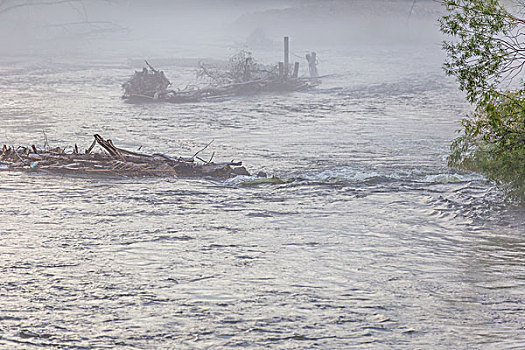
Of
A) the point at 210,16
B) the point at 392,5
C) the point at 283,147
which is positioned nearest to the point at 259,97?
the point at 283,147

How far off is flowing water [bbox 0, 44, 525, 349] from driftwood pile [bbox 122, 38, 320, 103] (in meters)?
10.3

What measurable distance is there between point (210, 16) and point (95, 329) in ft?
314

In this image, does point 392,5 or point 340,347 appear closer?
point 340,347

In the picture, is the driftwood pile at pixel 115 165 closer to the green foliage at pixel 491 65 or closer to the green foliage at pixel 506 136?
the green foliage at pixel 506 136

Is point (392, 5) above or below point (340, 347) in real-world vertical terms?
above

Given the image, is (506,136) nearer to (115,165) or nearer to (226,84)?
(115,165)

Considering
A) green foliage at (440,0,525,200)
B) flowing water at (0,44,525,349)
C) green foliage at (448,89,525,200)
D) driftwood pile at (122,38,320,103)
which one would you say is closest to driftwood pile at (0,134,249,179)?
flowing water at (0,44,525,349)

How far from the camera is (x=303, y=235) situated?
9.86 metres

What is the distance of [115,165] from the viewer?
1331 cm

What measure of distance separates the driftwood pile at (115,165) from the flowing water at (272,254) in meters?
0.31

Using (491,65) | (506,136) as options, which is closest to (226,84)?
(506,136)

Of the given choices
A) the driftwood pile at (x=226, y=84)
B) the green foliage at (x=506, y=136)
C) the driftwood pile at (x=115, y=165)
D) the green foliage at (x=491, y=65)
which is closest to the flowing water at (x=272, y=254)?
the driftwood pile at (x=115, y=165)

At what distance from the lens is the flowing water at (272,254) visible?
255 inches

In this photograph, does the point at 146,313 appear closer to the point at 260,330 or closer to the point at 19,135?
the point at 260,330
